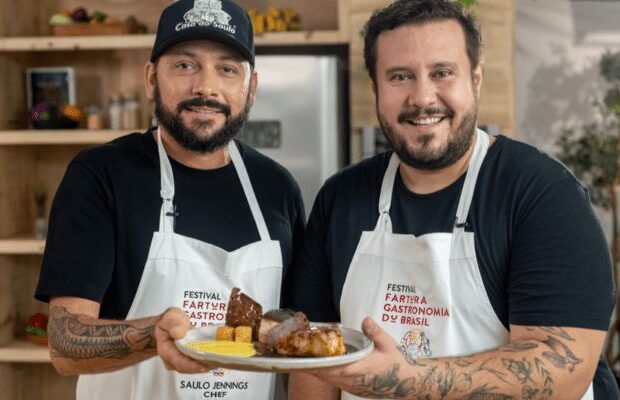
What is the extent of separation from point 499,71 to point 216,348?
9.55 feet

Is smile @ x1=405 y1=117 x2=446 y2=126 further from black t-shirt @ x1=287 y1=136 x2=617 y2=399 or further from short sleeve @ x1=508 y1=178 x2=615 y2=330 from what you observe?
short sleeve @ x1=508 y1=178 x2=615 y2=330

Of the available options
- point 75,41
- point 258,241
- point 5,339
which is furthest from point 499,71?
point 5,339

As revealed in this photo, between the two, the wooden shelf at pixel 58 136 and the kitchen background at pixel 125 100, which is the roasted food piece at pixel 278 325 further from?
the wooden shelf at pixel 58 136

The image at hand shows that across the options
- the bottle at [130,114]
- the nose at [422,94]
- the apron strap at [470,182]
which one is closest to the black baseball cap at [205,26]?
the nose at [422,94]

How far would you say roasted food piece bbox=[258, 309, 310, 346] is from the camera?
1.49 meters

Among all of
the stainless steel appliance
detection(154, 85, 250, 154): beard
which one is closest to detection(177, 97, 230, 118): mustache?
detection(154, 85, 250, 154): beard

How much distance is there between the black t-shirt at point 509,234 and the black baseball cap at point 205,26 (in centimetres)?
39

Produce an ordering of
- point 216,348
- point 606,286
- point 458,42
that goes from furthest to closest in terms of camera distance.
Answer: point 458,42 < point 606,286 < point 216,348

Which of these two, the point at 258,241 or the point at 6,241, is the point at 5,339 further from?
the point at 258,241

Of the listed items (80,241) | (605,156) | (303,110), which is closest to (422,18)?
(80,241)

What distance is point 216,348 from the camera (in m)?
1.39

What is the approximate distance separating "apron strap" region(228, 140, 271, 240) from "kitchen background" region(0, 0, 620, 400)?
1.92 m

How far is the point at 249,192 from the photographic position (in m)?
2.04

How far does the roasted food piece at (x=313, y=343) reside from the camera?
4.55 feet
